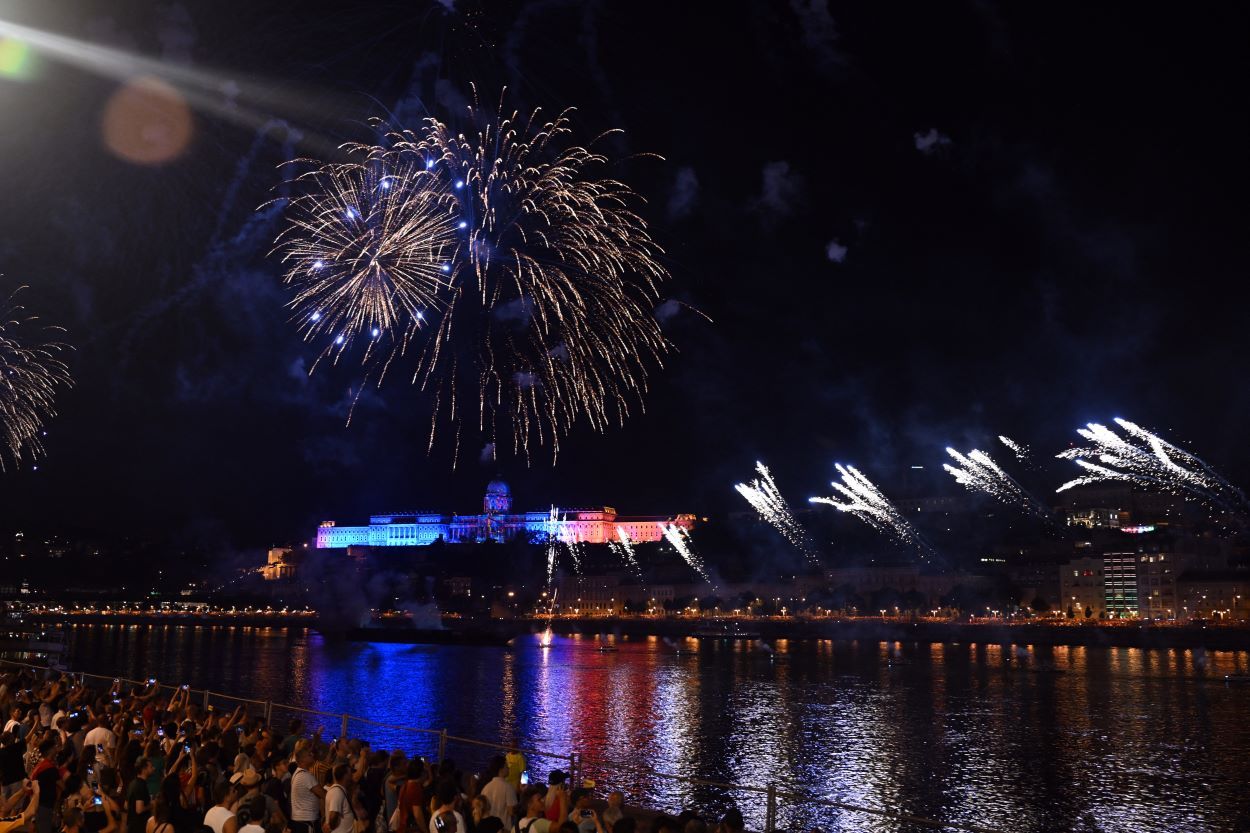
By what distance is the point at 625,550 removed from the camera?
477ft

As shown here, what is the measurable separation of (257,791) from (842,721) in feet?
87.0

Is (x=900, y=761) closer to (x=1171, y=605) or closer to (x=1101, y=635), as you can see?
(x=1101, y=635)

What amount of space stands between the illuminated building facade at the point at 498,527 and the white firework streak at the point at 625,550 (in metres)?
1.25

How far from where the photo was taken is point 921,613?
10006cm

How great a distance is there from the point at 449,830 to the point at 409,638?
257ft

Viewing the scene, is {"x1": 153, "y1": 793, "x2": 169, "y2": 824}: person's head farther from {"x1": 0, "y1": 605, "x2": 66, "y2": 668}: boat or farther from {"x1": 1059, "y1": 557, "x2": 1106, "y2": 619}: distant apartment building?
{"x1": 1059, "y1": 557, "x2": 1106, "y2": 619}: distant apartment building

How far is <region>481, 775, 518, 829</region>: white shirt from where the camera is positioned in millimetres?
7555

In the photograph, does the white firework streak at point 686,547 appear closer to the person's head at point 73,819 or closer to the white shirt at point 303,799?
the white shirt at point 303,799

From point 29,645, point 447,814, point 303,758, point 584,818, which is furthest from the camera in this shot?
point 29,645

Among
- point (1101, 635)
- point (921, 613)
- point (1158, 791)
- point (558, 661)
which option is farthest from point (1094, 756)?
point (921, 613)

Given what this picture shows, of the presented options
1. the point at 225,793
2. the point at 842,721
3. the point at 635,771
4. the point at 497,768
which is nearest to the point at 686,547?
the point at 842,721

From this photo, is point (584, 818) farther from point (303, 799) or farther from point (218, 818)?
point (218, 818)

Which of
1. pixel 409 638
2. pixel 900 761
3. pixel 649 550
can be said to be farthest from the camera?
pixel 649 550

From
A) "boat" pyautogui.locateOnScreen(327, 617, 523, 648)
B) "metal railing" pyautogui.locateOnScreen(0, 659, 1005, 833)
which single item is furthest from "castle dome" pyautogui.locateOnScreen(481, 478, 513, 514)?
"metal railing" pyautogui.locateOnScreen(0, 659, 1005, 833)
